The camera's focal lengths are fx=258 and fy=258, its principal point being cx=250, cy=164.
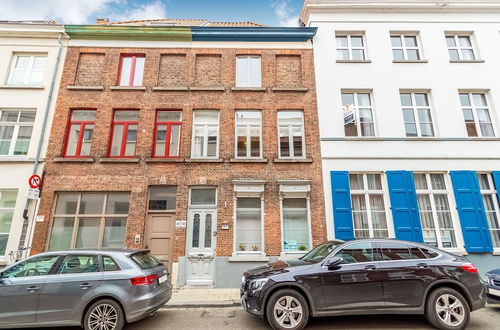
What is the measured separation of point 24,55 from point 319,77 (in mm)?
13333

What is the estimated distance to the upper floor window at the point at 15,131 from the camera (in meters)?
10.5

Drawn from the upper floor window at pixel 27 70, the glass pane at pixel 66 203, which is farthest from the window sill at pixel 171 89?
the glass pane at pixel 66 203

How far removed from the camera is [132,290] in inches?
206

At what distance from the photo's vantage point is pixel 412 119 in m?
11.1

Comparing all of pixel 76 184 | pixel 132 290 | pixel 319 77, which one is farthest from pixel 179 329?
pixel 319 77

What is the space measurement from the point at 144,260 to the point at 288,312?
134 inches

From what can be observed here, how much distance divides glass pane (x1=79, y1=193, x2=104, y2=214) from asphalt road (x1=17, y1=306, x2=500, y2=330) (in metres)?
5.50

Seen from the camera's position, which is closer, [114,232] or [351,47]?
[114,232]

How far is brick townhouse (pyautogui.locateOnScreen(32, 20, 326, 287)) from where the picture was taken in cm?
973

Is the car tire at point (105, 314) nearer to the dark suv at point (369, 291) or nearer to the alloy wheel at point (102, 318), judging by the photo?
the alloy wheel at point (102, 318)

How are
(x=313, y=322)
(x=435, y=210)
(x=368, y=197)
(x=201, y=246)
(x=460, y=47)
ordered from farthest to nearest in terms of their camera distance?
(x=460, y=47) < (x=368, y=197) < (x=435, y=210) < (x=201, y=246) < (x=313, y=322)

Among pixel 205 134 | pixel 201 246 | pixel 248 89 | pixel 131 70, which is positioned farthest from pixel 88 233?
pixel 248 89

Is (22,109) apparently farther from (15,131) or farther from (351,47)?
(351,47)

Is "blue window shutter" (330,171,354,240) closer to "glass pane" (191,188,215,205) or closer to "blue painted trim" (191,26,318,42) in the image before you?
"glass pane" (191,188,215,205)
